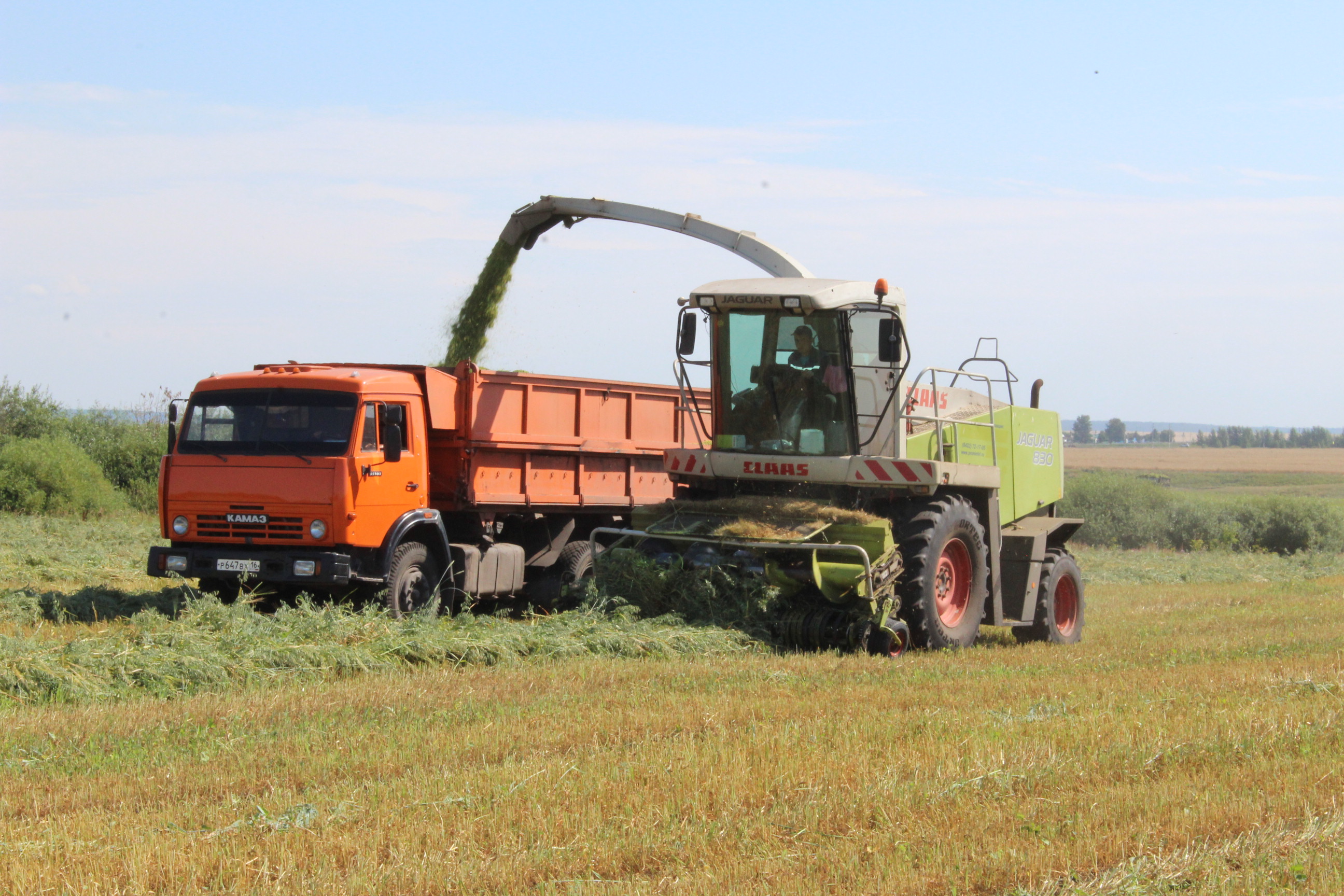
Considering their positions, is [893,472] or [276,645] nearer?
[276,645]

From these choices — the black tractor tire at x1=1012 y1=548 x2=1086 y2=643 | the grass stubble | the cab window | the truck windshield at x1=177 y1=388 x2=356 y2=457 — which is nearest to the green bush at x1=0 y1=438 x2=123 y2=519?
the truck windshield at x1=177 y1=388 x2=356 y2=457

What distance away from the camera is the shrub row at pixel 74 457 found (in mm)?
26625

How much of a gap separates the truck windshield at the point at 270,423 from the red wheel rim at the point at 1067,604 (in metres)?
7.48

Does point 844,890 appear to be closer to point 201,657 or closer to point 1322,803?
point 1322,803

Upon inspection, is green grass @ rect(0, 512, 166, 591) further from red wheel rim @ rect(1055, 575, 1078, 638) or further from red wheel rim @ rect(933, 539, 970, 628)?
red wheel rim @ rect(1055, 575, 1078, 638)

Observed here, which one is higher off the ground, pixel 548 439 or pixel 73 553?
pixel 548 439

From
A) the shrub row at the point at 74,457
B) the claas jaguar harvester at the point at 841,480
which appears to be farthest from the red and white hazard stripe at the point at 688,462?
the shrub row at the point at 74,457

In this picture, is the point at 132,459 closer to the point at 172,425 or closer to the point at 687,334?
the point at 172,425

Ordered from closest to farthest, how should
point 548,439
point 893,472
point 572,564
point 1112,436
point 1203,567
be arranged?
point 893,472 < point 548,439 < point 572,564 < point 1203,567 < point 1112,436

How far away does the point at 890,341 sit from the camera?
1040cm

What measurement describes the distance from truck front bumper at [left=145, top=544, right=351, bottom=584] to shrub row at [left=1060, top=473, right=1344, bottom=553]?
30018 millimetres

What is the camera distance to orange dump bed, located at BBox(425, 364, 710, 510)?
12711mm

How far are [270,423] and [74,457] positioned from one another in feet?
60.3

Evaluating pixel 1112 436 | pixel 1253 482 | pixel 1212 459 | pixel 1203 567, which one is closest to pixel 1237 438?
pixel 1112 436
